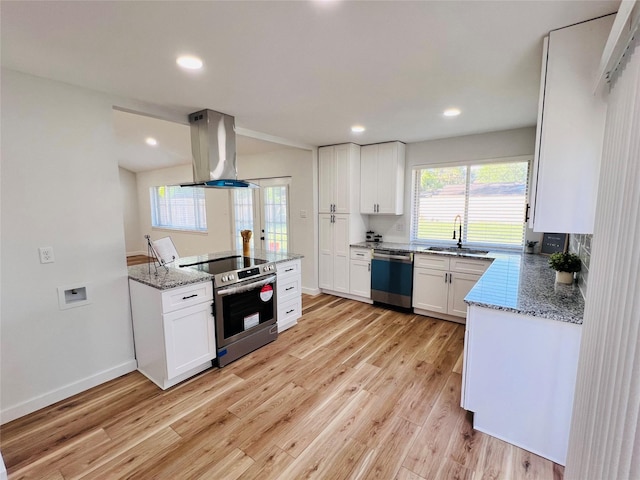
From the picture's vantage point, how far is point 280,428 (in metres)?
1.97

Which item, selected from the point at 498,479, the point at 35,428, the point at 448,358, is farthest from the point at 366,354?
the point at 35,428

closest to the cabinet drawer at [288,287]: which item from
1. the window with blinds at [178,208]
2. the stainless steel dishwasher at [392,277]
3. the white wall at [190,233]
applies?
the stainless steel dishwasher at [392,277]

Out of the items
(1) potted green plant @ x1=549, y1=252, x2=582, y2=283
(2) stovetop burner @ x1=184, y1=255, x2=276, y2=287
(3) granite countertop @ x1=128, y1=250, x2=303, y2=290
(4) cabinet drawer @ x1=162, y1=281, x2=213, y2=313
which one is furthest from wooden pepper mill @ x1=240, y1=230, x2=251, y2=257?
(1) potted green plant @ x1=549, y1=252, x2=582, y2=283

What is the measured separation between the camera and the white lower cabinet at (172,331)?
2.32 m

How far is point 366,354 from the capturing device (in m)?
2.93

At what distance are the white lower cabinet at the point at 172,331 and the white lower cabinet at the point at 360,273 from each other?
2314mm

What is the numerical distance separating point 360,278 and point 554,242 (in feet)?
7.69

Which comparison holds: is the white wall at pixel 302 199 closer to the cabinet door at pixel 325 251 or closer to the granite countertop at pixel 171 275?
the cabinet door at pixel 325 251

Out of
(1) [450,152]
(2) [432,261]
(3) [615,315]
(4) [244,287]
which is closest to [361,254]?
(2) [432,261]

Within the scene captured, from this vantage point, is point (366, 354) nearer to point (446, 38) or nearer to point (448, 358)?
point (448, 358)

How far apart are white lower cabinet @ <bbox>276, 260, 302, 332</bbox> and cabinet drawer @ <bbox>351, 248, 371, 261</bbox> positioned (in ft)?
3.73

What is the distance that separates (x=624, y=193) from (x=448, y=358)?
2246 millimetres

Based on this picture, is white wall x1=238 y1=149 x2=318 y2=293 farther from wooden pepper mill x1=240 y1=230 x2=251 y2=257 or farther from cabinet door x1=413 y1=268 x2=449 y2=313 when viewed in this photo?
cabinet door x1=413 y1=268 x2=449 y2=313

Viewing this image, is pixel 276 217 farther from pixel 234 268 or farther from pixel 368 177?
pixel 234 268
